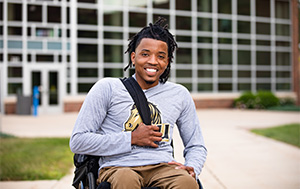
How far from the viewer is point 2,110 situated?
15.0 meters

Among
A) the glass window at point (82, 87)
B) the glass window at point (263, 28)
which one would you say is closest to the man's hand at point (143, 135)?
the glass window at point (82, 87)

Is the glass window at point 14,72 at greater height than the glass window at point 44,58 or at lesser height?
lesser

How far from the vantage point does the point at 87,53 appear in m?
17.0

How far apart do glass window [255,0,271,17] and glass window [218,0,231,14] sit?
1.91 metres

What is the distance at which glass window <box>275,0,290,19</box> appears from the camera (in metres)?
21.1

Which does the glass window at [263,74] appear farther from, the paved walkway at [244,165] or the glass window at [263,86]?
the paved walkway at [244,165]

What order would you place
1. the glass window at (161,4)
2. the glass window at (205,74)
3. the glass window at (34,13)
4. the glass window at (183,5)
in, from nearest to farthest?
the glass window at (34,13)
the glass window at (161,4)
the glass window at (183,5)
the glass window at (205,74)

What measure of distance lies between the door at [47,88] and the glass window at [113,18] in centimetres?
359

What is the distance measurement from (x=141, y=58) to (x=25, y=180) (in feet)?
9.52

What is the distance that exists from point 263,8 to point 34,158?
60.8 ft

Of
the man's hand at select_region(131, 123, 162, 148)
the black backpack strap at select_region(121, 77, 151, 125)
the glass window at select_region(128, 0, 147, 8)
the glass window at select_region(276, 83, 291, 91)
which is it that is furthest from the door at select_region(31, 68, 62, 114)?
the man's hand at select_region(131, 123, 162, 148)

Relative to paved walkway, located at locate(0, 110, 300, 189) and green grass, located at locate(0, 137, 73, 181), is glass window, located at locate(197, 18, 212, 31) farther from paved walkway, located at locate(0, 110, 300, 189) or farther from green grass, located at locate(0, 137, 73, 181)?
green grass, located at locate(0, 137, 73, 181)

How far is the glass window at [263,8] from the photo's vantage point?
20672mm

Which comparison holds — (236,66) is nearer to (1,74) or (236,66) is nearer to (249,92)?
(249,92)
